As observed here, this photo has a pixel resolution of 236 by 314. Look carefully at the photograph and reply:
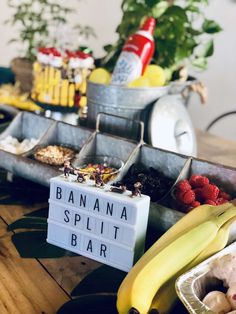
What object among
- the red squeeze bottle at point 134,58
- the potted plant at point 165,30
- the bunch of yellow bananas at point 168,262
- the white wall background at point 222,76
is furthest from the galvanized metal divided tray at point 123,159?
the white wall background at point 222,76

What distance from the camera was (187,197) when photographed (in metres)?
0.85

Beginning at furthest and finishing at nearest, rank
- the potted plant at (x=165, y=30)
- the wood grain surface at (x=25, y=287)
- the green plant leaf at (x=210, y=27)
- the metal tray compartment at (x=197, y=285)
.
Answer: the green plant leaf at (x=210, y=27) < the potted plant at (x=165, y=30) < the wood grain surface at (x=25, y=287) < the metal tray compartment at (x=197, y=285)

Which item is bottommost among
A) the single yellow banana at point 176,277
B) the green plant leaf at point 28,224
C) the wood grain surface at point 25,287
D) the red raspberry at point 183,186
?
the wood grain surface at point 25,287

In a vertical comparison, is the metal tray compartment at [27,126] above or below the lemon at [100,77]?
below

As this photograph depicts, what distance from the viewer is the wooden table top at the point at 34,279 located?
0.69 meters

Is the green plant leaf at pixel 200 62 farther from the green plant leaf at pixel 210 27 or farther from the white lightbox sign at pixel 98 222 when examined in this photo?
the white lightbox sign at pixel 98 222

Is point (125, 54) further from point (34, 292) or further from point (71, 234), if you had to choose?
point (34, 292)

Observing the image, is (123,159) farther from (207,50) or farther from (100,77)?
→ (207,50)

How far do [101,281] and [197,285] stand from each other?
Result: 179mm

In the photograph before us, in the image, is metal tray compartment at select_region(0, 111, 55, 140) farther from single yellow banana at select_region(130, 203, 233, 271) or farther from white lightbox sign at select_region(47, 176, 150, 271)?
single yellow banana at select_region(130, 203, 233, 271)

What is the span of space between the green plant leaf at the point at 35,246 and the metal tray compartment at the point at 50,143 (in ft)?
0.43

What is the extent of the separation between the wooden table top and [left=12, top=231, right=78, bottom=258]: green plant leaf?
0.01 meters

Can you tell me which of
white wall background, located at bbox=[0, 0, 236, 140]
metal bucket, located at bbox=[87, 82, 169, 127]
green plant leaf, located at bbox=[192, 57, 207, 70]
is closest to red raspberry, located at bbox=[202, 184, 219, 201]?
metal bucket, located at bbox=[87, 82, 169, 127]

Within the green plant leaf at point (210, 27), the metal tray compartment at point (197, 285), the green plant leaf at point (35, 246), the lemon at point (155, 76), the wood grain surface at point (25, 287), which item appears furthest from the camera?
the green plant leaf at point (210, 27)
